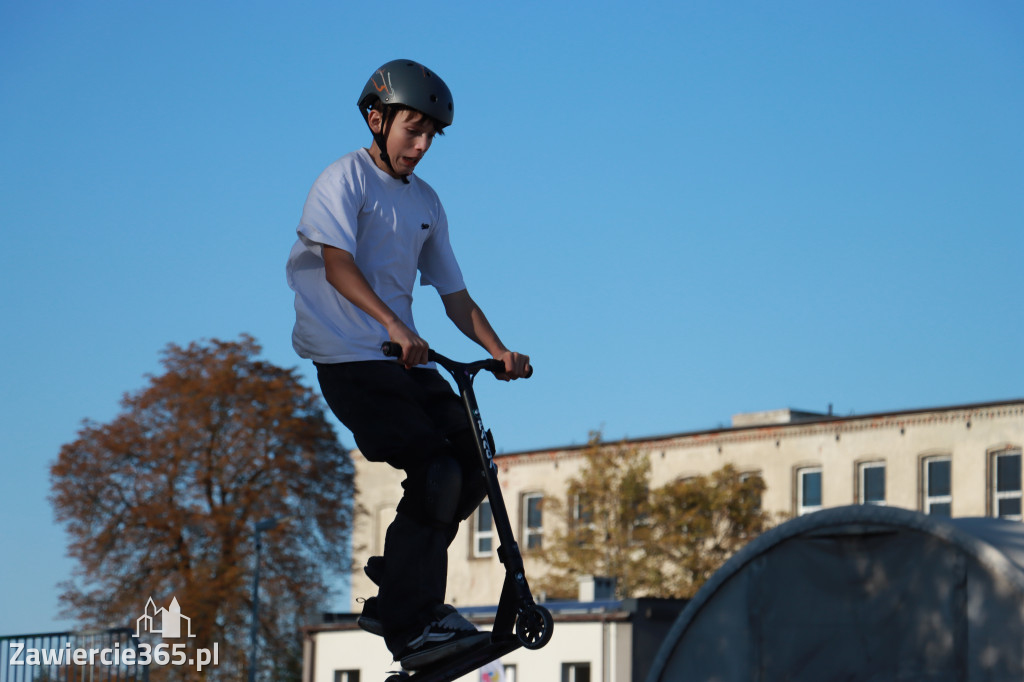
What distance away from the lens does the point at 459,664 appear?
6141 mm

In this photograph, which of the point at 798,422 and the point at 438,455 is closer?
the point at 438,455

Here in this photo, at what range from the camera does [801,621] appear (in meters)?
9.53

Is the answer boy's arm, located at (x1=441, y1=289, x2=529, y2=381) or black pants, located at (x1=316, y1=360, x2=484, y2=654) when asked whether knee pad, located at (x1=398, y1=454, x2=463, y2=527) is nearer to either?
black pants, located at (x1=316, y1=360, x2=484, y2=654)

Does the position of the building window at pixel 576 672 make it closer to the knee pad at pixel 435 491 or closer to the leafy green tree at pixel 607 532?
the leafy green tree at pixel 607 532

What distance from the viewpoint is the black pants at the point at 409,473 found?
20.5ft

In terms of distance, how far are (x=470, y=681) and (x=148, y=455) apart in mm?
12864

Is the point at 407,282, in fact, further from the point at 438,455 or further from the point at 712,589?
the point at 712,589

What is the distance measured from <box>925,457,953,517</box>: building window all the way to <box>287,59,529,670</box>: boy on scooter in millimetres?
47572

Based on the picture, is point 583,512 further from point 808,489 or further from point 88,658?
point 88,658

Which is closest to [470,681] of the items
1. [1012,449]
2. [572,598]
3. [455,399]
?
[572,598]

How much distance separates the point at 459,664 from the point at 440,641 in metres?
0.13

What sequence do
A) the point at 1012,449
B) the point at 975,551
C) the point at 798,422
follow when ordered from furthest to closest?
the point at 798,422, the point at 1012,449, the point at 975,551

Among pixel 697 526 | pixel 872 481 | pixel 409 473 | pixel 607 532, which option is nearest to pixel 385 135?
pixel 409 473

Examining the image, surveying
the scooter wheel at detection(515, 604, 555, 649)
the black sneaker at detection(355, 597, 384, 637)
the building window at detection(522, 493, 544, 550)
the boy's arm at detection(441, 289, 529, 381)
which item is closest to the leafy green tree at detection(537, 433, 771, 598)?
the building window at detection(522, 493, 544, 550)
